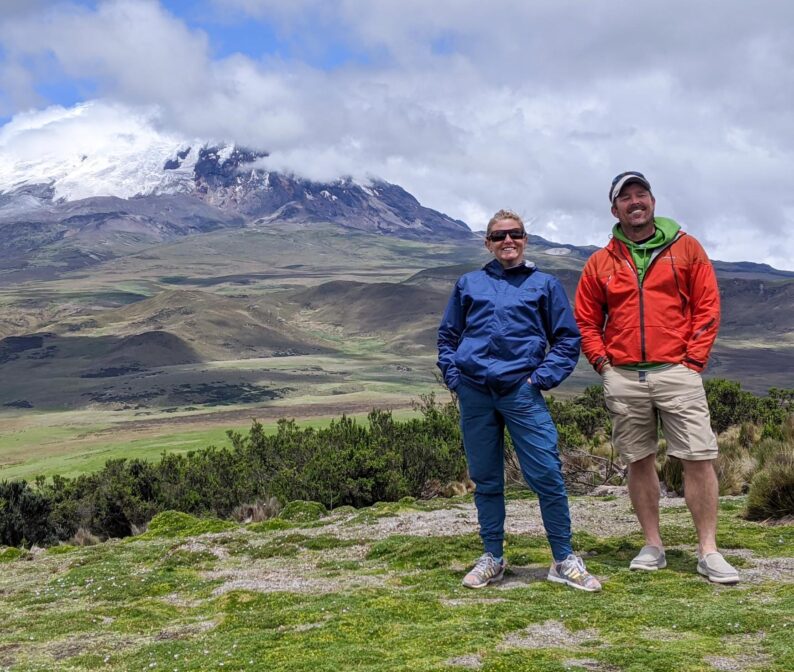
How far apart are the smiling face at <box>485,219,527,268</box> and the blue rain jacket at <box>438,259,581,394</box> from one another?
0.24ft

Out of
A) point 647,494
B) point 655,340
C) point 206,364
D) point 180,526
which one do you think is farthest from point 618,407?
point 206,364

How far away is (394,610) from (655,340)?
2675 millimetres

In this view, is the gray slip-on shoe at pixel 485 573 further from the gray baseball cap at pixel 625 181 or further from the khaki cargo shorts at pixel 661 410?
the gray baseball cap at pixel 625 181

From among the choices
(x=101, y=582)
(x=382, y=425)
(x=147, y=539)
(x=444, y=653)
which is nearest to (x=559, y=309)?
(x=444, y=653)

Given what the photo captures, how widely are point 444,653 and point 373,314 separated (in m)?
166

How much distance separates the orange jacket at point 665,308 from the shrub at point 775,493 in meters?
2.92

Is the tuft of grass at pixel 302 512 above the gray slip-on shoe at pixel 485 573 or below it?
below

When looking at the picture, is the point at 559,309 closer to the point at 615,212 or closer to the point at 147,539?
the point at 615,212

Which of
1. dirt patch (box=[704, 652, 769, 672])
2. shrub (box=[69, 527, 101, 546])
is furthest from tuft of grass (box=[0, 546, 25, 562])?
dirt patch (box=[704, 652, 769, 672])

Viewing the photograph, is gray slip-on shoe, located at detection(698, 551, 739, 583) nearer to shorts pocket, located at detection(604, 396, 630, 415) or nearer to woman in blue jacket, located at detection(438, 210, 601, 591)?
woman in blue jacket, located at detection(438, 210, 601, 591)

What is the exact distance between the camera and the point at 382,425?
17.6m

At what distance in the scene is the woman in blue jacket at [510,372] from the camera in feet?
18.4

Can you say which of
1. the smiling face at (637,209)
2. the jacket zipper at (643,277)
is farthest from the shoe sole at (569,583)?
the smiling face at (637,209)

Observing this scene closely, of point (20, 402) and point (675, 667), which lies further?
point (20, 402)
